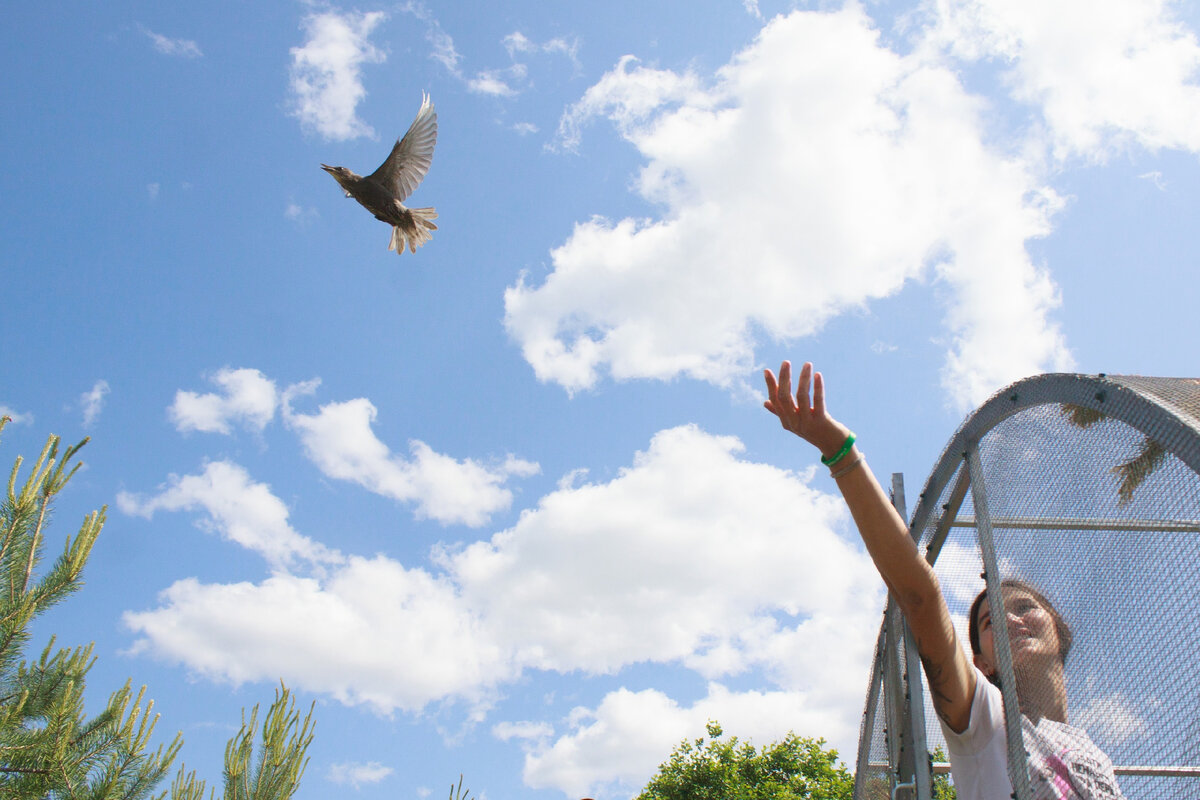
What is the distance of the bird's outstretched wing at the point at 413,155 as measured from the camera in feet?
22.4

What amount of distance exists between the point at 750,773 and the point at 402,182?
26.6 meters

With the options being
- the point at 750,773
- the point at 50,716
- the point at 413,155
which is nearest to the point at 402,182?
the point at 413,155

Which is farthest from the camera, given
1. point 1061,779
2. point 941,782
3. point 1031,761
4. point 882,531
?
point 941,782

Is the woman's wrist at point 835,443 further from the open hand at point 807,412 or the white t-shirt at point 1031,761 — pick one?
the white t-shirt at point 1031,761

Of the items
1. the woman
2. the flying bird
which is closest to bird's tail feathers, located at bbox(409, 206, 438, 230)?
the flying bird

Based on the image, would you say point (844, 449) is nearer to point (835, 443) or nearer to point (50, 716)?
point (835, 443)

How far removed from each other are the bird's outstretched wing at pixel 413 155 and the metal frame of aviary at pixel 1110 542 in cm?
528

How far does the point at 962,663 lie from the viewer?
2.14 m

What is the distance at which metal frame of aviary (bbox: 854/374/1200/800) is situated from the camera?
211 centimetres

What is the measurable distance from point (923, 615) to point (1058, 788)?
0.75 metres

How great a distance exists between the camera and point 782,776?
90.8ft

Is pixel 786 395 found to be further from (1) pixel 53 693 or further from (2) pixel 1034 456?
(1) pixel 53 693

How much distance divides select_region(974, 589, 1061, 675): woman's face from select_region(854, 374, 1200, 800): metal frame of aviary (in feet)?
0.13

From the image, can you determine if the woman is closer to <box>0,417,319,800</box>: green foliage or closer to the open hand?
the open hand
